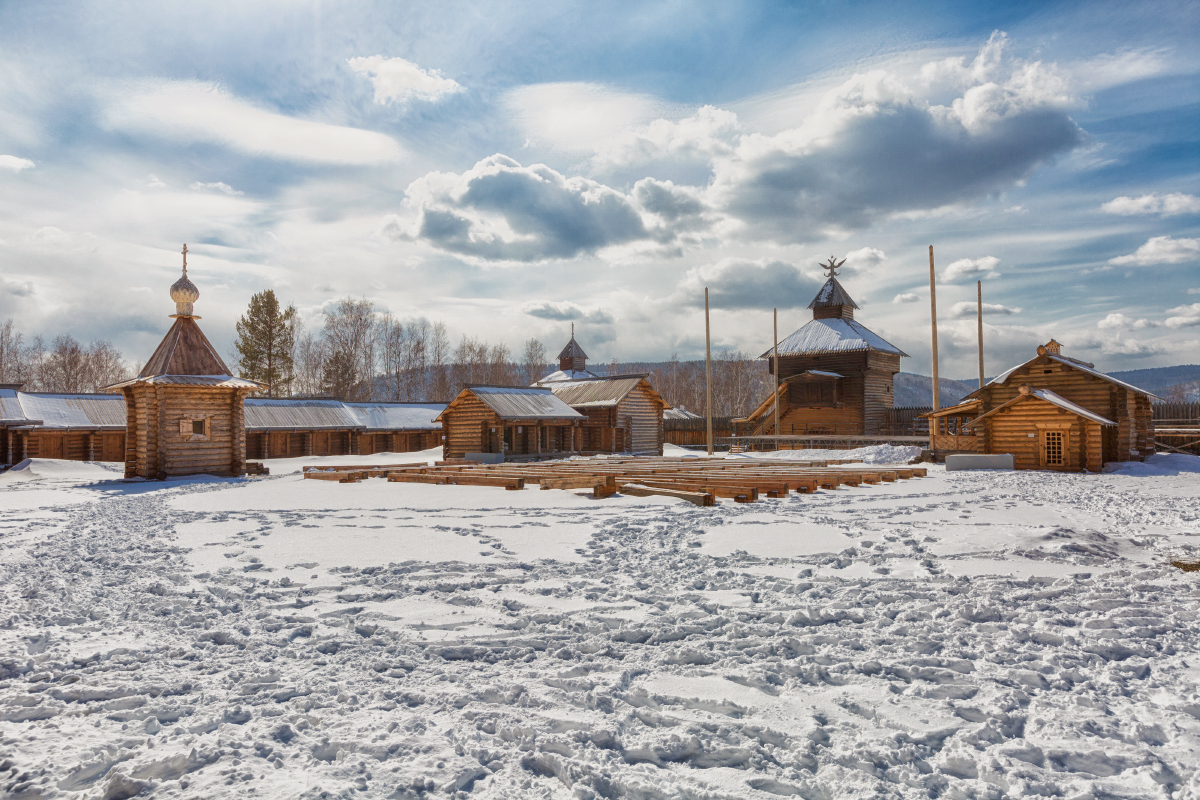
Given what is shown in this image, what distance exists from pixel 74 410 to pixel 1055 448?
138ft

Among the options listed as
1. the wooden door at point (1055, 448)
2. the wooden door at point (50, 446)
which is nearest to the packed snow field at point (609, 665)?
the wooden door at point (1055, 448)

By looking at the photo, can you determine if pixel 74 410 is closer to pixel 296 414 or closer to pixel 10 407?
pixel 10 407

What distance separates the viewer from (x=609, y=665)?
4680mm

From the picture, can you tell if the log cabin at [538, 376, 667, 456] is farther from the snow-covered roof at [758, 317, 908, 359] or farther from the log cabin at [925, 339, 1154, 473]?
the log cabin at [925, 339, 1154, 473]

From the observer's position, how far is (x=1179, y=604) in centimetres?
606

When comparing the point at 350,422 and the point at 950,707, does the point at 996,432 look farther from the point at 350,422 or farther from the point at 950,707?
the point at 350,422

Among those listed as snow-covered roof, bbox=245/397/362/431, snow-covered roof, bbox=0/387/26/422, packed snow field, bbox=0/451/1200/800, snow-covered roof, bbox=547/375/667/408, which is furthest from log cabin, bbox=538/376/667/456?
packed snow field, bbox=0/451/1200/800

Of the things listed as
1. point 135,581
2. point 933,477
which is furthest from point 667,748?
point 933,477

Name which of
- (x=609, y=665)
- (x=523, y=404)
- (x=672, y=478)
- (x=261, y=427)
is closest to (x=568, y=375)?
(x=523, y=404)

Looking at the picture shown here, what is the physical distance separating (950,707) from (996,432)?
2302 centimetres

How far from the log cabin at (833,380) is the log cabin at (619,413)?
6.98m

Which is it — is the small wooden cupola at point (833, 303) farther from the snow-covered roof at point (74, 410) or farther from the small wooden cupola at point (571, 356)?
the snow-covered roof at point (74, 410)

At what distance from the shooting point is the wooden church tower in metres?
22.9

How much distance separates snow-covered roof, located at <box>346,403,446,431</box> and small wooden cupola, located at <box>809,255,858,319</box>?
25078mm
